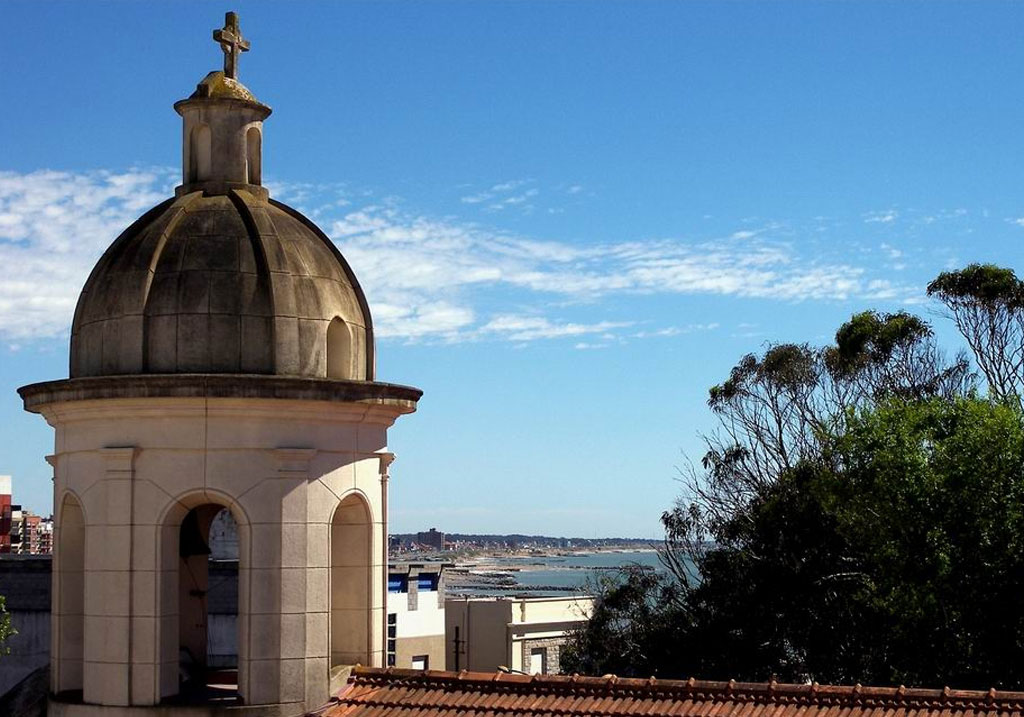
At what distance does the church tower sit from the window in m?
45.7

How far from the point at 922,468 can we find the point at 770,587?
10.3m

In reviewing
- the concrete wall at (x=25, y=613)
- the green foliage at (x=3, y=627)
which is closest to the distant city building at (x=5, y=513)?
the concrete wall at (x=25, y=613)

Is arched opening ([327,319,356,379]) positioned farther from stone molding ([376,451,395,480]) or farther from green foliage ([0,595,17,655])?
green foliage ([0,595,17,655])

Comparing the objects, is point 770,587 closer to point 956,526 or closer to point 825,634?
point 825,634

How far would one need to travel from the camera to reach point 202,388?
13.0 m

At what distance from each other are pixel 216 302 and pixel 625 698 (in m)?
5.07

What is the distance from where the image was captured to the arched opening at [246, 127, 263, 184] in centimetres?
1484

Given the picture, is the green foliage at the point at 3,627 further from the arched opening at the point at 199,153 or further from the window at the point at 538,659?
the window at the point at 538,659

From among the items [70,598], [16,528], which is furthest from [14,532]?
[70,598]

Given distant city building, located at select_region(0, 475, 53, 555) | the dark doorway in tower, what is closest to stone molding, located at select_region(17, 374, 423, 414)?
the dark doorway in tower

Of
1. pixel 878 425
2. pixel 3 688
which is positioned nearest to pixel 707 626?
pixel 878 425

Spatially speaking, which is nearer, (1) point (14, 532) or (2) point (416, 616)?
(2) point (416, 616)

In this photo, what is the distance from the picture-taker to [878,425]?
3127cm

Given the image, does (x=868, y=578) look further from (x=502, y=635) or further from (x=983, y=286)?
(x=502, y=635)
